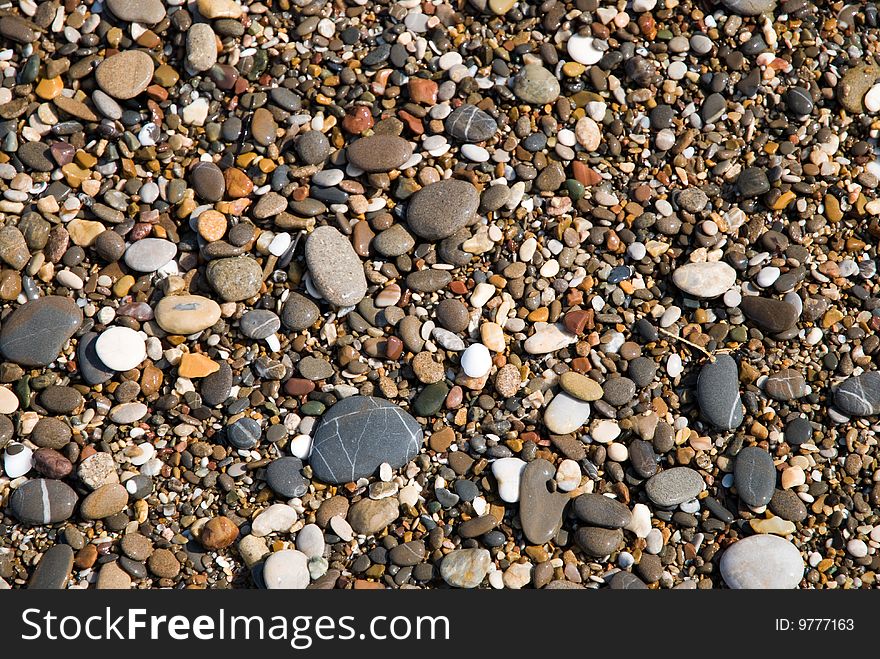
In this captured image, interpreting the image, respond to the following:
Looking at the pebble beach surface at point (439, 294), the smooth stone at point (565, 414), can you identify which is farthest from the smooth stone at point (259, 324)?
the smooth stone at point (565, 414)

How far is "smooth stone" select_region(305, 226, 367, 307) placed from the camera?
2.49 meters

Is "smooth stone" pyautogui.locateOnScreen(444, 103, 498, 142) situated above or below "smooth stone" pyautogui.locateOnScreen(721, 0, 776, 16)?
below

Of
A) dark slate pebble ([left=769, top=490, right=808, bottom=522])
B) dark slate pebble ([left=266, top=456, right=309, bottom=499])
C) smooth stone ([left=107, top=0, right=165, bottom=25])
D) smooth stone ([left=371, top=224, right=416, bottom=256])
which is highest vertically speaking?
smooth stone ([left=107, top=0, right=165, bottom=25])

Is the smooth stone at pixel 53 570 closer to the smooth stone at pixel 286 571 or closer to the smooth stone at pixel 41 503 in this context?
the smooth stone at pixel 41 503

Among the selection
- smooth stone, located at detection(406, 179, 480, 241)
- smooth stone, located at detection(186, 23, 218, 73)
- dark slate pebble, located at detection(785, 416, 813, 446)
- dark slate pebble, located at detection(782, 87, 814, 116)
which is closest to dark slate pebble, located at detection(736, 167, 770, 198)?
dark slate pebble, located at detection(782, 87, 814, 116)

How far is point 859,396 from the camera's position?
8.15ft

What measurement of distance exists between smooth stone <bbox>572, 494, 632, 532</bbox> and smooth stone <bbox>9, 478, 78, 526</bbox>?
158 centimetres

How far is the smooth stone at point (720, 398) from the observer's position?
247 cm

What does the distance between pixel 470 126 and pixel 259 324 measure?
38.8 inches

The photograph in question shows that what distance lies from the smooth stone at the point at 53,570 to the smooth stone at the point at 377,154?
154 centimetres

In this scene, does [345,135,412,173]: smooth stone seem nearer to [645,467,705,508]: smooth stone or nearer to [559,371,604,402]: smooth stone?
[559,371,604,402]: smooth stone

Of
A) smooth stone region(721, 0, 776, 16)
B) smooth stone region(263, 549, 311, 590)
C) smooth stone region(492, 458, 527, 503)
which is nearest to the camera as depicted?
smooth stone region(263, 549, 311, 590)
